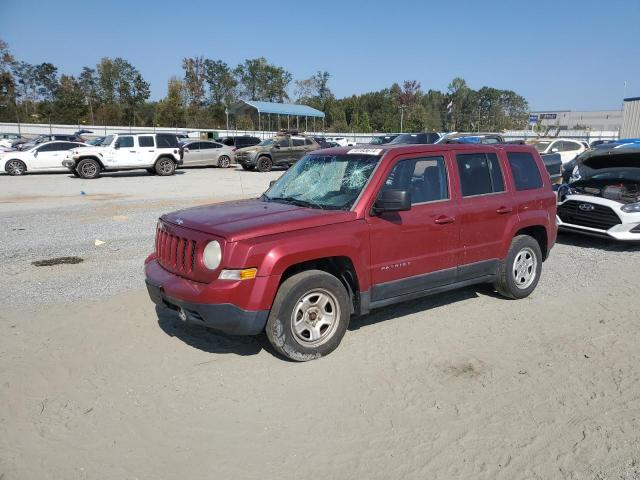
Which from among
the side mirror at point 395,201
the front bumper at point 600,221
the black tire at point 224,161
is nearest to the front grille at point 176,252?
the side mirror at point 395,201

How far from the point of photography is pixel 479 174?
553 centimetres

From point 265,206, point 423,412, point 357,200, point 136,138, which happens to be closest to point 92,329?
point 265,206

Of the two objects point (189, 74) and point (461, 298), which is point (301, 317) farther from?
point (189, 74)

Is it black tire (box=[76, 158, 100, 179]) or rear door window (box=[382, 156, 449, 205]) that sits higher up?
rear door window (box=[382, 156, 449, 205])

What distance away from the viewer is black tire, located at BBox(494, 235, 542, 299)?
5785 millimetres

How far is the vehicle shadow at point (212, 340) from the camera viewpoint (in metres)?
4.63

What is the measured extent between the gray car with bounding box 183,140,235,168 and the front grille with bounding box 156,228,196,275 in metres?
24.2

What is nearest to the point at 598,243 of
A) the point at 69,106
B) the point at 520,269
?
the point at 520,269

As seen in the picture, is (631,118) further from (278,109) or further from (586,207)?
(586,207)

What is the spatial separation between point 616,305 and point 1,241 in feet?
31.4

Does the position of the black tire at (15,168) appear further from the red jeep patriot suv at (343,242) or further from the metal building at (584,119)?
the metal building at (584,119)

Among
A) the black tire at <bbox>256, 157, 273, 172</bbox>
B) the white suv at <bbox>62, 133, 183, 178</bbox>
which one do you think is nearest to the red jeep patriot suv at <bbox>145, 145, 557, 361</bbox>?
the white suv at <bbox>62, 133, 183, 178</bbox>

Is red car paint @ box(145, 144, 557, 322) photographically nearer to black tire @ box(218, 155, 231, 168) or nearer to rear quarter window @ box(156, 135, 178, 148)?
rear quarter window @ box(156, 135, 178, 148)

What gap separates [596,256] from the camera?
27.2ft
